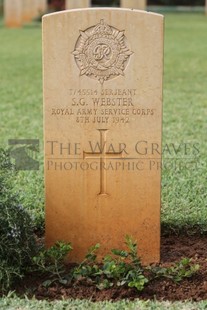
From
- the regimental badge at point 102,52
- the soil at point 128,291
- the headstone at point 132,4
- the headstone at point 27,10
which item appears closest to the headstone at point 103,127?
the regimental badge at point 102,52

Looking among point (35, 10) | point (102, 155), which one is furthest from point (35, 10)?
point (102, 155)

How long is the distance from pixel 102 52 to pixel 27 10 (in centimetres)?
2551

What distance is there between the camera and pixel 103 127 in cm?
421

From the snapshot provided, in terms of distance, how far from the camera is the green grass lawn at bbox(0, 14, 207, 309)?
205 inches

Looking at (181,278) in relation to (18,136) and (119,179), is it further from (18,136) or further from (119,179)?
→ (18,136)

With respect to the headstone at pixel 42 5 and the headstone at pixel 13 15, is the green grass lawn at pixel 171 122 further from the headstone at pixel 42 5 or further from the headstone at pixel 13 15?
the headstone at pixel 42 5

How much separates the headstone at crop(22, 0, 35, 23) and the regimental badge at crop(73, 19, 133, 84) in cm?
2477

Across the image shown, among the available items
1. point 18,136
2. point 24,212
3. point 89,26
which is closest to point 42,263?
point 24,212

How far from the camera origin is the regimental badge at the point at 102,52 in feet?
13.5

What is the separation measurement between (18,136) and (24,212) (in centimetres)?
364

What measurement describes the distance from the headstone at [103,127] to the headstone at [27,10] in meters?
24.7

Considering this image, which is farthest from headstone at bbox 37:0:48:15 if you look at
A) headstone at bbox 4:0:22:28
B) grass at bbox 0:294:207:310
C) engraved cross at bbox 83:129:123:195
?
grass at bbox 0:294:207:310

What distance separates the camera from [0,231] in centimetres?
400

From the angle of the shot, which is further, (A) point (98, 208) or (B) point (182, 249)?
(B) point (182, 249)
